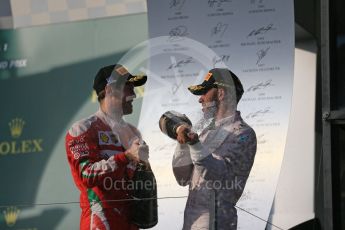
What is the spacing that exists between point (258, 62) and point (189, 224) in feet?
2.30

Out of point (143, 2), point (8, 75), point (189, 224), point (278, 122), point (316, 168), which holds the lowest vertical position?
point (189, 224)

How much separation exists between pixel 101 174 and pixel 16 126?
1.48ft

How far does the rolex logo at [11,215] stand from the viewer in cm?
298

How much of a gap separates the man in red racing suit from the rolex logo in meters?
0.31

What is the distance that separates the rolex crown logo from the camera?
117 inches

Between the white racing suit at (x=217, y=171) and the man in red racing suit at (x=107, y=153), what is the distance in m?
0.21

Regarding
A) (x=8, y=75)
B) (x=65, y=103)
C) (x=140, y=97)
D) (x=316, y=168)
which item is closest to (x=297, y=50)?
(x=316, y=168)

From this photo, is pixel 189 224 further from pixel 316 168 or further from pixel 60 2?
pixel 60 2

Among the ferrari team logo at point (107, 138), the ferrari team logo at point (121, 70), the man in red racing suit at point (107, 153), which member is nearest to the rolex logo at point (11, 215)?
the man in red racing suit at point (107, 153)

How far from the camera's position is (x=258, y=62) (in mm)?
2760
